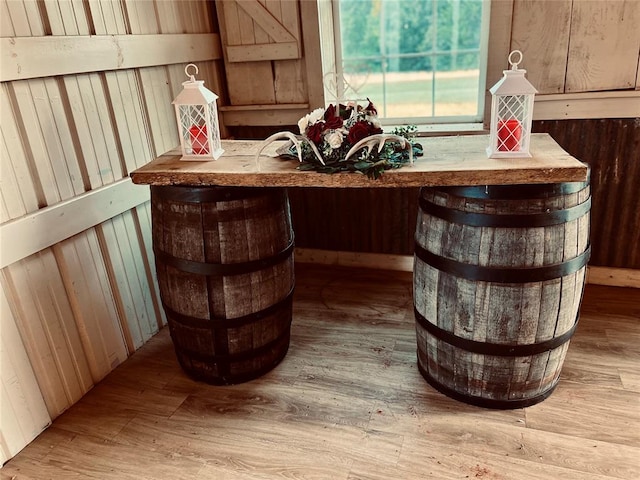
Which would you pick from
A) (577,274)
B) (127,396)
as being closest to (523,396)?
(577,274)

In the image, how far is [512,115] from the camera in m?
1.60

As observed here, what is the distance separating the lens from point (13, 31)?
65.2 inches

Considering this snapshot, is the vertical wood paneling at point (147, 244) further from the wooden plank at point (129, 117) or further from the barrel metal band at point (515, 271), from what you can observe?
the barrel metal band at point (515, 271)

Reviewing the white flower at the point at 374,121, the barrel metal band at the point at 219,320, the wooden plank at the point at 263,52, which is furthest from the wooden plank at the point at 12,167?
the wooden plank at the point at 263,52

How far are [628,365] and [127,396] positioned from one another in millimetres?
2069

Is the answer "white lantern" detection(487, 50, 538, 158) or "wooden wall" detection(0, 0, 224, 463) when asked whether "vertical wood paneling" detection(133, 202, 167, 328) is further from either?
"white lantern" detection(487, 50, 538, 158)

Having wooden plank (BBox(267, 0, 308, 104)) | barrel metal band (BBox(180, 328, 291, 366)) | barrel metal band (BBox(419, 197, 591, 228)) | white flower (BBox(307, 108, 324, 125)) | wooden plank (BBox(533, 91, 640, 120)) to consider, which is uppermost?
wooden plank (BBox(267, 0, 308, 104))

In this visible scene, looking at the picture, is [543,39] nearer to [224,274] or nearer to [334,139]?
[334,139]

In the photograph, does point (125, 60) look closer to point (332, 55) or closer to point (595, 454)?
point (332, 55)

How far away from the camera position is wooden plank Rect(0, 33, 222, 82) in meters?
1.66

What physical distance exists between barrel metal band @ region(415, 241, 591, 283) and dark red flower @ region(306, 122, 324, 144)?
0.61 m

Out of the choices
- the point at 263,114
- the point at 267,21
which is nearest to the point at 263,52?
the point at 267,21

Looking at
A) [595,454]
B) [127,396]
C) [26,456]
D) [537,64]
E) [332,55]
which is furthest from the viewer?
[332,55]

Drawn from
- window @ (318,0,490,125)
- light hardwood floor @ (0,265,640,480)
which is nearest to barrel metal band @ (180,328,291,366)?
light hardwood floor @ (0,265,640,480)
